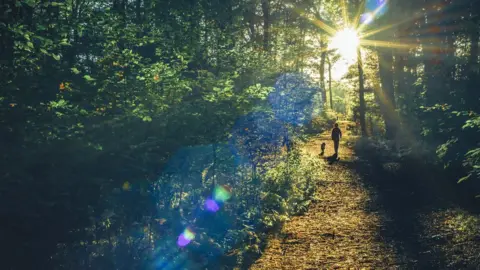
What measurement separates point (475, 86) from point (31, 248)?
1196cm

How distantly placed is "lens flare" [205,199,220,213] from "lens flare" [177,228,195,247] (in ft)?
4.16

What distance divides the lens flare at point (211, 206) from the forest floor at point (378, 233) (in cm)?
145

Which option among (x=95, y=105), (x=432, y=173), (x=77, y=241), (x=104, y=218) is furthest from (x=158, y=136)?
(x=432, y=173)

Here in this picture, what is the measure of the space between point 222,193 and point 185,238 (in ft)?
6.79

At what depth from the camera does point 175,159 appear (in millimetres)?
6441

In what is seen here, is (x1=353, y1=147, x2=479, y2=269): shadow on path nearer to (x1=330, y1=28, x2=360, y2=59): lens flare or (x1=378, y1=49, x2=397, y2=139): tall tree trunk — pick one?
(x1=378, y1=49, x2=397, y2=139): tall tree trunk

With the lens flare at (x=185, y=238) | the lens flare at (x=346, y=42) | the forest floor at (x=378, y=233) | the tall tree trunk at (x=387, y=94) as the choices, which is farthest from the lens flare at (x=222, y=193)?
the lens flare at (x=346, y=42)

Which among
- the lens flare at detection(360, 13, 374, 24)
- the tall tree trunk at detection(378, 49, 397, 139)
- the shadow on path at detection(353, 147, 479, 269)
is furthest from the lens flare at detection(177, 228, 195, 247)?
the lens flare at detection(360, 13, 374, 24)

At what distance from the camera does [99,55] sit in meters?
5.82

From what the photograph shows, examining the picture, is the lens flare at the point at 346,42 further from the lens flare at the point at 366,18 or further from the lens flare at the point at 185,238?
the lens flare at the point at 185,238

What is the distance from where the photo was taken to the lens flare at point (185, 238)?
661 centimetres

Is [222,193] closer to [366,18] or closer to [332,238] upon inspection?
[332,238]

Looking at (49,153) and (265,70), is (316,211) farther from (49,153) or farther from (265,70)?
(49,153)

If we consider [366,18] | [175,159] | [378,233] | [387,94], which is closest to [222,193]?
[175,159]
